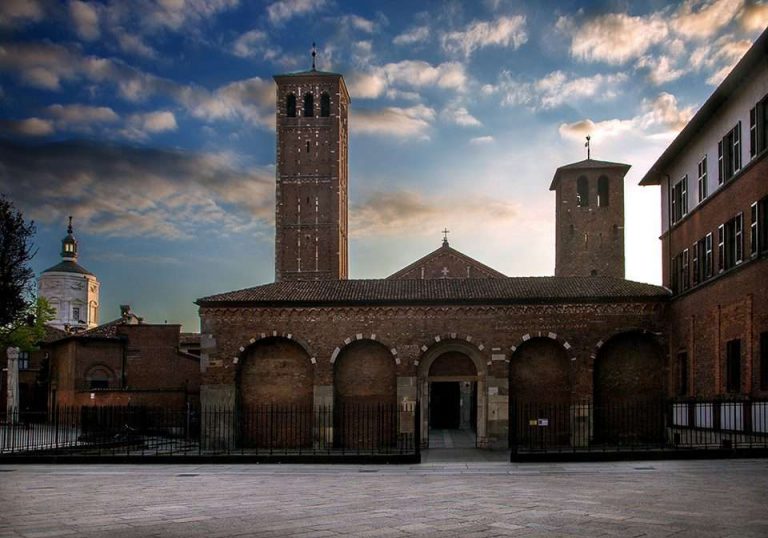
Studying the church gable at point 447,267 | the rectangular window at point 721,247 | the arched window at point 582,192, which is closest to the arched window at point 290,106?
the church gable at point 447,267

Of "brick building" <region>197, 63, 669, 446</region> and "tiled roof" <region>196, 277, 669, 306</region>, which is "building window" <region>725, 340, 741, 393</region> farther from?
"tiled roof" <region>196, 277, 669, 306</region>

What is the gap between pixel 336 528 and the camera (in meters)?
9.88

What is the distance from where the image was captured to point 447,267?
1901 inches

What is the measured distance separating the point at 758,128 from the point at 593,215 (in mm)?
26810

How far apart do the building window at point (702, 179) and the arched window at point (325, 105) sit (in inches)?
1340

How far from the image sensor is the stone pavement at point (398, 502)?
32.2 ft

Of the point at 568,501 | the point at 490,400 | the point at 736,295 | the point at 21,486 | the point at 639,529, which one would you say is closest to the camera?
the point at 639,529

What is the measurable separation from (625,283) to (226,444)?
16039 millimetres

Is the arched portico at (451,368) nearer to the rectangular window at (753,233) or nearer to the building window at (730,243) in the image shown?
the building window at (730,243)

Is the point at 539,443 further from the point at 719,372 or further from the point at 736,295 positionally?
the point at 736,295

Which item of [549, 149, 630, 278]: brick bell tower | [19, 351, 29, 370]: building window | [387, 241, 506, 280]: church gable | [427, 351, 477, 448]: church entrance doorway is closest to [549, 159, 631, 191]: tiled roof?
[549, 149, 630, 278]: brick bell tower

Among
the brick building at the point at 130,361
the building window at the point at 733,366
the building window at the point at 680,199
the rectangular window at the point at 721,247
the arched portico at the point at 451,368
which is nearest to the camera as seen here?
the building window at the point at 733,366

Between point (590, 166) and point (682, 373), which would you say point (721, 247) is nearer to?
point (682, 373)

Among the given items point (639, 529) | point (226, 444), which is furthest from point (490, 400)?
point (639, 529)
